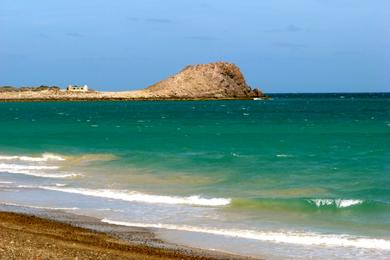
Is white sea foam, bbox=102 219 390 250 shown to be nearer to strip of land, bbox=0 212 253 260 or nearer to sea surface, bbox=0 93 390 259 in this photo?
sea surface, bbox=0 93 390 259

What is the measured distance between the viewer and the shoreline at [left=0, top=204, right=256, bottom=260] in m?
12.9

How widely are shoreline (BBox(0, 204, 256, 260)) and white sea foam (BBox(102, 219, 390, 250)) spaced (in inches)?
54.5

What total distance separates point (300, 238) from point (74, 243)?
209 inches

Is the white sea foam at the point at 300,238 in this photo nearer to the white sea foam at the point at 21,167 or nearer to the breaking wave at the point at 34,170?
the breaking wave at the point at 34,170

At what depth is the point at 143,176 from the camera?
98.0 feet

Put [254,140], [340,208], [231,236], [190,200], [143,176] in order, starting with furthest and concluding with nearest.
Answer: [254,140]
[143,176]
[190,200]
[340,208]
[231,236]

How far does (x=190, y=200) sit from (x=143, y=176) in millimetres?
7459

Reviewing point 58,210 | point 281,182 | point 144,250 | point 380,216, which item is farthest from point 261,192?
point 144,250

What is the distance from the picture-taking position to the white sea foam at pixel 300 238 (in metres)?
15.8

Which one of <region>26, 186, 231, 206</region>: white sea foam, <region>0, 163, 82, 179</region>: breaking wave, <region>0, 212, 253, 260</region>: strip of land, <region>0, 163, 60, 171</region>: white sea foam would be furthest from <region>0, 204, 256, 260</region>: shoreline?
<region>0, 163, 60, 171</region>: white sea foam

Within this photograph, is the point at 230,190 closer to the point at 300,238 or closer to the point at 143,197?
the point at 143,197

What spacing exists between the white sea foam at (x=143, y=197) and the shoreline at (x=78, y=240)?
157 inches

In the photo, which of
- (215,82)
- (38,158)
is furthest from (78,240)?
(215,82)

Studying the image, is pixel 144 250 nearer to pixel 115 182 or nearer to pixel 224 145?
pixel 115 182
